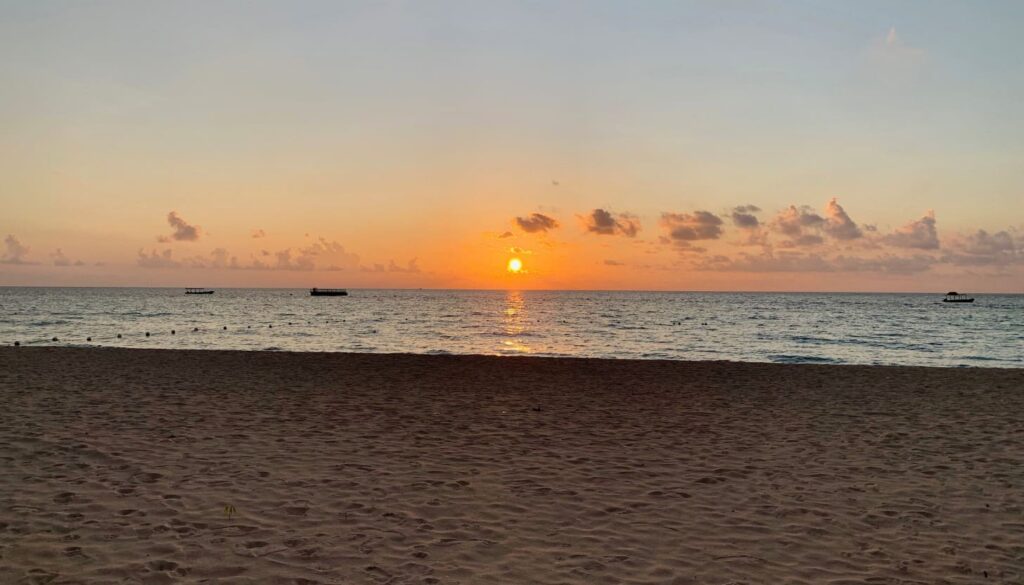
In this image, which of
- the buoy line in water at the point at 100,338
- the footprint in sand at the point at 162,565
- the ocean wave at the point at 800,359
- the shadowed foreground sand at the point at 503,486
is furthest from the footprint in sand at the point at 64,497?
the buoy line in water at the point at 100,338

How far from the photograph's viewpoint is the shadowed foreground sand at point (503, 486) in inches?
256

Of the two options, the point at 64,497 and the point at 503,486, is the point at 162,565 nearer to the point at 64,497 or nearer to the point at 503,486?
the point at 64,497

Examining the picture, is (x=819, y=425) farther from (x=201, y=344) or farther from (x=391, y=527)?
(x=201, y=344)

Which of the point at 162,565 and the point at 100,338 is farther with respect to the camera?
the point at 100,338

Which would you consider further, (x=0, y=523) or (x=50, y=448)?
(x=50, y=448)

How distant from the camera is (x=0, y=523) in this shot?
7.22m

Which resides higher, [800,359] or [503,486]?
[503,486]

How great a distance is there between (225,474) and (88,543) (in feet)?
8.59

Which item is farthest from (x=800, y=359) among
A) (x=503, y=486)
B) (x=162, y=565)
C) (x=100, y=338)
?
(x=100, y=338)

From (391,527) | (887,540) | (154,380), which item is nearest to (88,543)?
(391,527)

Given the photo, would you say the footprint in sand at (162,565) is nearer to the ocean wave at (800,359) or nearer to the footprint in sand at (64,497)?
the footprint in sand at (64,497)

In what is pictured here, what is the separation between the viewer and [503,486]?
9016mm

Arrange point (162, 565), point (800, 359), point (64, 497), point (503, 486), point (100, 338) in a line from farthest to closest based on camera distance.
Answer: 1. point (100, 338)
2. point (800, 359)
3. point (503, 486)
4. point (64, 497)
5. point (162, 565)

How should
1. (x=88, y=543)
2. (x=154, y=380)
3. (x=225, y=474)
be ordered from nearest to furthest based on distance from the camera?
(x=88, y=543) → (x=225, y=474) → (x=154, y=380)
